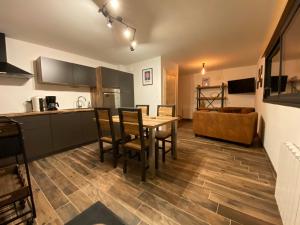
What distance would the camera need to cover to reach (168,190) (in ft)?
5.48

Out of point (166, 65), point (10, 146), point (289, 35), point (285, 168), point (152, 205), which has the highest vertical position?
point (166, 65)

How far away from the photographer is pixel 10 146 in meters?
1.29

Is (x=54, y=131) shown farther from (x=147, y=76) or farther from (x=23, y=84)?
(x=147, y=76)

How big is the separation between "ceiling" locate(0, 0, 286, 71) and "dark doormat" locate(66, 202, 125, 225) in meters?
2.44

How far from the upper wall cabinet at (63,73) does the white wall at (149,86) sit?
4.82 feet

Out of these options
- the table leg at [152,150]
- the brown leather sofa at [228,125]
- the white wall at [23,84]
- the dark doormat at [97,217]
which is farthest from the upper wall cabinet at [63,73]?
the brown leather sofa at [228,125]

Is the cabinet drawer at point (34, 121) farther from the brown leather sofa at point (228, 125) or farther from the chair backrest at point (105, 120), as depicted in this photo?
the brown leather sofa at point (228, 125)

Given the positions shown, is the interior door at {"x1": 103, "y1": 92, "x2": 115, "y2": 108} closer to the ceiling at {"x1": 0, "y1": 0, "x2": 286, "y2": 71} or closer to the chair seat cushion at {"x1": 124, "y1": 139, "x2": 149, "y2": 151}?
the ceiling at {"x1": 0, "y1": 0, "x2": 286, "y2": 71}

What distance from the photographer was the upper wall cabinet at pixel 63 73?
2805 millimetres

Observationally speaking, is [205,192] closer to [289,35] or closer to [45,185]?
[45,185]

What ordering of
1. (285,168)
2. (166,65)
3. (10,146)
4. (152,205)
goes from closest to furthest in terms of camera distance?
(285,168)
(10,146)
(152,205)
(166,65)

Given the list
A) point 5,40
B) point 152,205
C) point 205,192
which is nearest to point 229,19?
point 205,192

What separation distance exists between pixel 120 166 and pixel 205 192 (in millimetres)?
1383

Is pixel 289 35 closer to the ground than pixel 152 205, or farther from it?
farther from it
